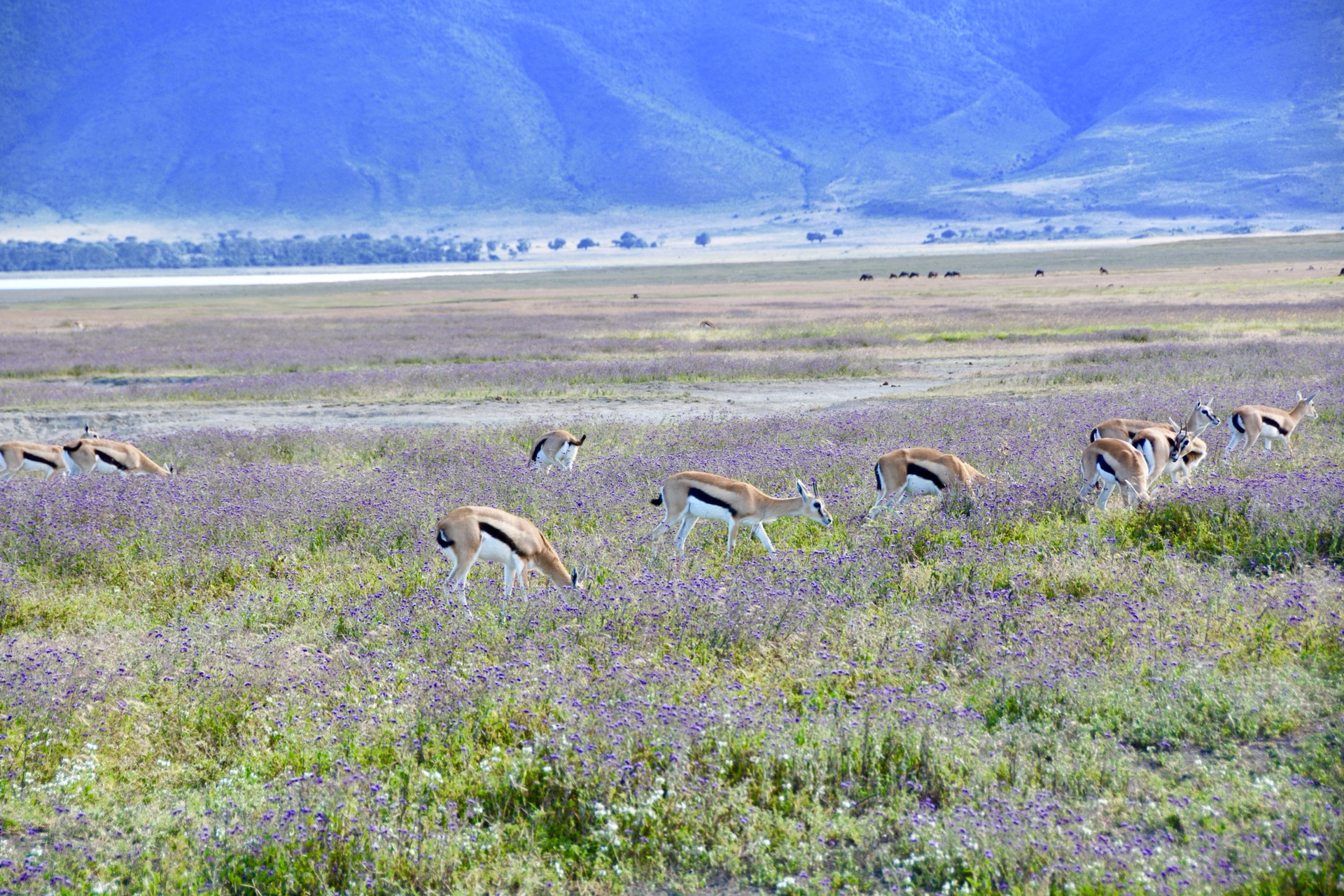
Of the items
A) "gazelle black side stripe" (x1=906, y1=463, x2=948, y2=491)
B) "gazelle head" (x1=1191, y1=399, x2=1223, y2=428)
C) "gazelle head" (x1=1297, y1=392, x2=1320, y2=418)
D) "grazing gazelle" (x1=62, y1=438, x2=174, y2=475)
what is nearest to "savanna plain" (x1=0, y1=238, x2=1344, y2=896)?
"gazelle black side stripe" (x1=906, y1=463, x2=948, y2=491)

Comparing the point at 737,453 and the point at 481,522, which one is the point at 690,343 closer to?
the point at 737,453

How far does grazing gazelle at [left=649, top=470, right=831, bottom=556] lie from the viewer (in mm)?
10648

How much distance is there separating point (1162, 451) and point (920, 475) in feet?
9.57

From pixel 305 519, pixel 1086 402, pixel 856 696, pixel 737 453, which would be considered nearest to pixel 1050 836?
pixel 856 696

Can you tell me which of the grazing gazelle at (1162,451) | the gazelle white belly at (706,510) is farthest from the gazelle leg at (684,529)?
the grazing gazelle at (1162,451)

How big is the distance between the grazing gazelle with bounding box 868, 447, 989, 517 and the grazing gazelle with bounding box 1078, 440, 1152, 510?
1.13 metres

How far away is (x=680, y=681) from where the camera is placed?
6.82 m

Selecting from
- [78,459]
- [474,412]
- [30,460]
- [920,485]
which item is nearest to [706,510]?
[920,485]

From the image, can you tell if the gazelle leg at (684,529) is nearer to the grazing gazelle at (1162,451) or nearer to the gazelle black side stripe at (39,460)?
the grazing gazelle at (1162,451)

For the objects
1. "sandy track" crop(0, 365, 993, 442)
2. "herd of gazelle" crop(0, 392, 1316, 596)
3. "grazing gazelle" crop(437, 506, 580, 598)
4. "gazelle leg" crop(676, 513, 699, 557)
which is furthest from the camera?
"sandy track" crop(0, 365, 993, 442)

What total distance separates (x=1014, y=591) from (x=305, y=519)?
24.9ft

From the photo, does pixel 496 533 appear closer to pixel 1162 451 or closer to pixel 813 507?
pixel 813 507

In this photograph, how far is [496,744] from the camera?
6309 millimetres

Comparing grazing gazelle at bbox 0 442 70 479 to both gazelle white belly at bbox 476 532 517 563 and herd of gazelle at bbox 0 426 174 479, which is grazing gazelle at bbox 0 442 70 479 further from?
gazelle white belly at bbox 476 532 517 563
